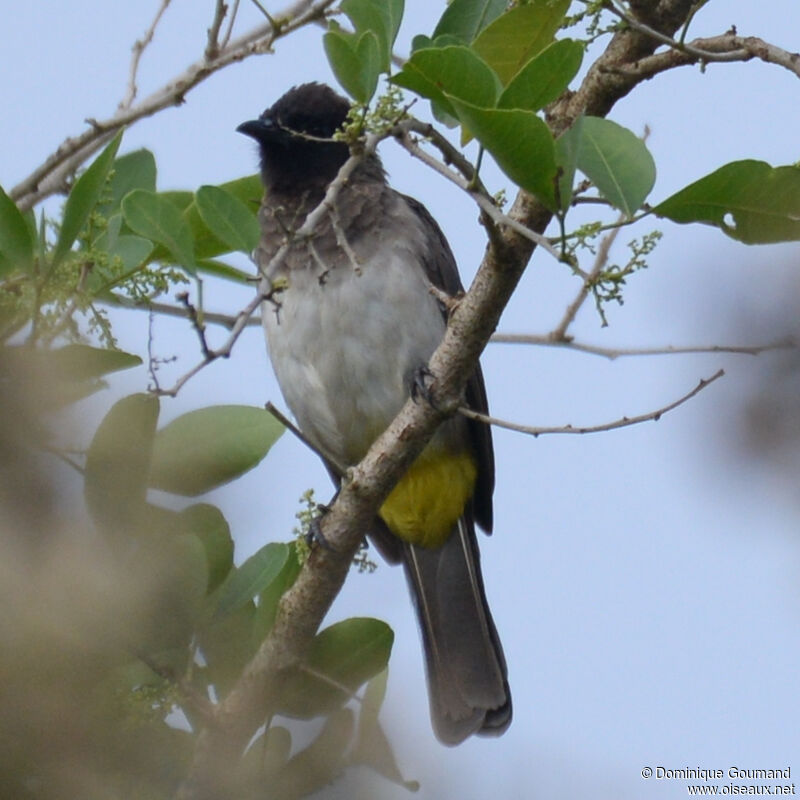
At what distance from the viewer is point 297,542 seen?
254 cm

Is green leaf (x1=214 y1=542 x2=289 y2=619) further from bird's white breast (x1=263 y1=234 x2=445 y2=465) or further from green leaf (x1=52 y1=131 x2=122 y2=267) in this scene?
bird's white breast (x1=263 y1=234 x2=445 y2=465)

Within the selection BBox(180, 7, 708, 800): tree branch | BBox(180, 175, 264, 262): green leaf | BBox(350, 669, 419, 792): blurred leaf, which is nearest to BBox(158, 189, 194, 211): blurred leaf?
BBox(180, 175, 264, 262): green leaf

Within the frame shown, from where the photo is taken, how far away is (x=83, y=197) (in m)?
1.95

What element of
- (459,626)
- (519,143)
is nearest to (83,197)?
(519,143)

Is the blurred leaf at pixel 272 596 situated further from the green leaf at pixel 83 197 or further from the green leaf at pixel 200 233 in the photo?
the green leaf at pixel 83 197

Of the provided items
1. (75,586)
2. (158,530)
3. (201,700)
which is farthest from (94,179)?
(75,586)

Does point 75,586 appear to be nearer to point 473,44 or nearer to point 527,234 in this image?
point 527,234

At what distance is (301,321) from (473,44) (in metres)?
1.39

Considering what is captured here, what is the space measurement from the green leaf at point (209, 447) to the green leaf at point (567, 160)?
0.59 m

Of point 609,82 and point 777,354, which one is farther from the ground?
point 609,82

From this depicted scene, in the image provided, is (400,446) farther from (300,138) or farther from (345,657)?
(300,138)

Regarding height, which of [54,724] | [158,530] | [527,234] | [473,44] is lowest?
[54,724]

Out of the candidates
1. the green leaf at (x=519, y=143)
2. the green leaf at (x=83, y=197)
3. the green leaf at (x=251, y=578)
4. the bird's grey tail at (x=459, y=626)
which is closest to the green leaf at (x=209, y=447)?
the green leaf at (x=251, y=578)

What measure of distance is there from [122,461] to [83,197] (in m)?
0.52
